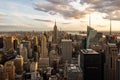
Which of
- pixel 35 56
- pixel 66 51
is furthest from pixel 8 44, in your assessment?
pixel 66 51

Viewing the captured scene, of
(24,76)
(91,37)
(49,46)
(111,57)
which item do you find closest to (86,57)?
(111,57)

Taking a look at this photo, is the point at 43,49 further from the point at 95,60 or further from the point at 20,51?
the point at 95,60

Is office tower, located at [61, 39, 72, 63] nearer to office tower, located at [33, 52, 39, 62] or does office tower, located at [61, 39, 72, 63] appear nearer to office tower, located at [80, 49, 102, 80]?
office tower, located at [33, 52, 39, 62]

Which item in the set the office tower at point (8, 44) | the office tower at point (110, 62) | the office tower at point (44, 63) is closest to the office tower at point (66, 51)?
the office tower at point (44, 63)

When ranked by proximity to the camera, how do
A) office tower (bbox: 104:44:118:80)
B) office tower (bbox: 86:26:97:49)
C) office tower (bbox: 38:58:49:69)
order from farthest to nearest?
office tower (bbox: 86:26:97:49) < office tower (bbox: 38:58:49:69) < office tower (bbox: 104:44:118:80)

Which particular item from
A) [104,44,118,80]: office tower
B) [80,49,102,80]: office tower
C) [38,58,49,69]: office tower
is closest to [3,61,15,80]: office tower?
[38,58,49,69]: office tower
